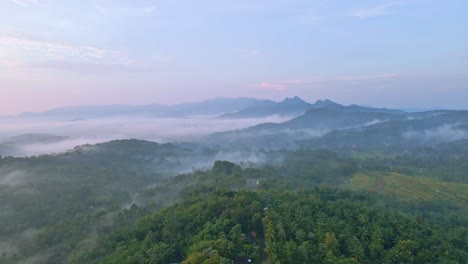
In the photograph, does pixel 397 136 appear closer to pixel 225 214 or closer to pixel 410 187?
pixel 410 187

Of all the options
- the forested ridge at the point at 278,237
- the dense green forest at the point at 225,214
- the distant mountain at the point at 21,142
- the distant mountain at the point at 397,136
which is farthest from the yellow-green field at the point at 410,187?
the distant mountain at the point at 21,142

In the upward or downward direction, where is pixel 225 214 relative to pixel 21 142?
downward

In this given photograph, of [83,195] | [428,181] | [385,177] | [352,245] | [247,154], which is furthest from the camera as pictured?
[247,154]

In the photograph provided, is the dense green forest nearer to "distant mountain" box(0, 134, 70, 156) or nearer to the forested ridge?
the forested ridge

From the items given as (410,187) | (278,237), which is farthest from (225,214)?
(410,187)

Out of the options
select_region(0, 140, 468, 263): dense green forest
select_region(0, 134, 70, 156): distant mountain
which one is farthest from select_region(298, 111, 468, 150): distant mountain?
select_region(0, 134, 70, 156): distant mountain

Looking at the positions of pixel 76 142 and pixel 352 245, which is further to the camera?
pixel 76 142

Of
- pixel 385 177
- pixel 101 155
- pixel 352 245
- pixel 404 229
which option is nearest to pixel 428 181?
pixel 385 177

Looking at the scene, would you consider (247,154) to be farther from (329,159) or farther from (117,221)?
(117,221)

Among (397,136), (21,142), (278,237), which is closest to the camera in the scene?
(278,237)
